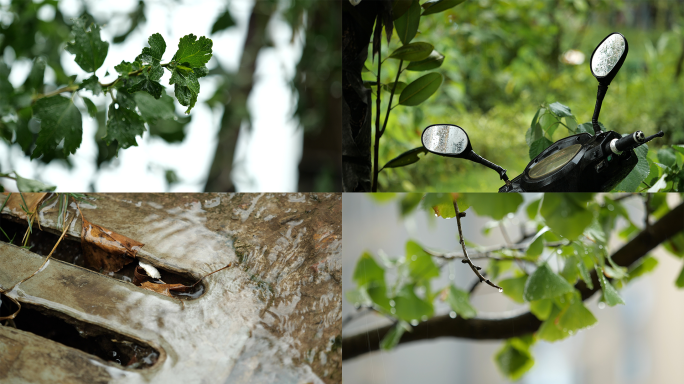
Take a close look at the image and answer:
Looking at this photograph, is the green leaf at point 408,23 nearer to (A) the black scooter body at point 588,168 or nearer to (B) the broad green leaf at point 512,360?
(A) the black scooter body at point 588,168

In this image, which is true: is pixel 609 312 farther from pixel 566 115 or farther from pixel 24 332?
pixel 24 332

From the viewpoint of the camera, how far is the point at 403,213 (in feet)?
0.96

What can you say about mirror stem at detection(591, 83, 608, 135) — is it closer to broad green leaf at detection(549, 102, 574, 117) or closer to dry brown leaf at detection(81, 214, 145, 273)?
broad green leaf at detection(549, 102, 574, 117)

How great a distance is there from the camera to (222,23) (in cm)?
72

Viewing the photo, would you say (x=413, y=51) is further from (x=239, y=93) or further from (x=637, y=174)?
(x=239, y=93)

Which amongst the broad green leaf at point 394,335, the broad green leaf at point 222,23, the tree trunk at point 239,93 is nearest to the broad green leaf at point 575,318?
the broad green leaf at point 394,335

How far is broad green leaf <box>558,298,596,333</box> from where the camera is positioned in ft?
0.91

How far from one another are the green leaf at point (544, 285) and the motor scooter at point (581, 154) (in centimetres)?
6

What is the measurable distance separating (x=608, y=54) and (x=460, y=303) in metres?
0.19

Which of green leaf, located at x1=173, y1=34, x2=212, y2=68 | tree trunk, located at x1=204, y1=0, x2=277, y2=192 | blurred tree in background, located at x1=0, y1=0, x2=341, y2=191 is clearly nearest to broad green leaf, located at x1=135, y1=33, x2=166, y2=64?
green leaf, located at x1=173, y1=34, x2=212, y2=68

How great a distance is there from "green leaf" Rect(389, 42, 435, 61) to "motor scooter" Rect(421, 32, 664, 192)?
55mm

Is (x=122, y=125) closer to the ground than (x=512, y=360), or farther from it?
farther from it

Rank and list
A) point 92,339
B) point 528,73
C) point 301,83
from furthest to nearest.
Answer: point 301,83 → point 528,73 → point 92,339

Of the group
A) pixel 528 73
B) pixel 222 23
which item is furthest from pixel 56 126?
pixel 528 73
